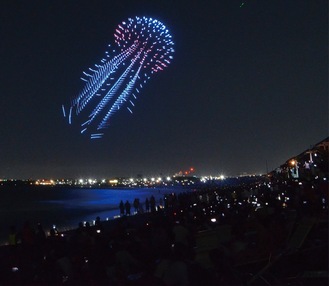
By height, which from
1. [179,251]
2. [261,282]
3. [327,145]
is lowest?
[261,282]

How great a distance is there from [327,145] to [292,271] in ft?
89.1

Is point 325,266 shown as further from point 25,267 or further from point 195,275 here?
point 25,267

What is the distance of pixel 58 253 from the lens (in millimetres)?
10055

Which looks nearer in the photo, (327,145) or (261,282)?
(261,282)

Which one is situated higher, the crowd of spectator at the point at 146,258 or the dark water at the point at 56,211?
the dark water at the point at 56,211

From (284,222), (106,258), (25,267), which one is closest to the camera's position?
(106,258)

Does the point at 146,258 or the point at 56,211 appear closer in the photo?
the point at 146,258

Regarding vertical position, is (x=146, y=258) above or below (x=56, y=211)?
below

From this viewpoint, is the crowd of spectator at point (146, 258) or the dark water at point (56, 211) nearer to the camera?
the crowd of spectator at point (146, 258)

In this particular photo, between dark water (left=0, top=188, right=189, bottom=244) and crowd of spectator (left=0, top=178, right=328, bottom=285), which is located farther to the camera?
dark water (left=0, top=188, right=189, bottom=244)

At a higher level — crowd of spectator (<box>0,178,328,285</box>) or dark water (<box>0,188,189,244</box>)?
dark water (<box>0,188,189,244</box>)

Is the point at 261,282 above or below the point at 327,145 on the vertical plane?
below

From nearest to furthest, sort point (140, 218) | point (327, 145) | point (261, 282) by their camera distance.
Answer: point (261, 282) < point (140, 218) < point (327, 145)

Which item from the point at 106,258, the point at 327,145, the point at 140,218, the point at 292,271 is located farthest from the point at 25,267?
the point at 327,145
